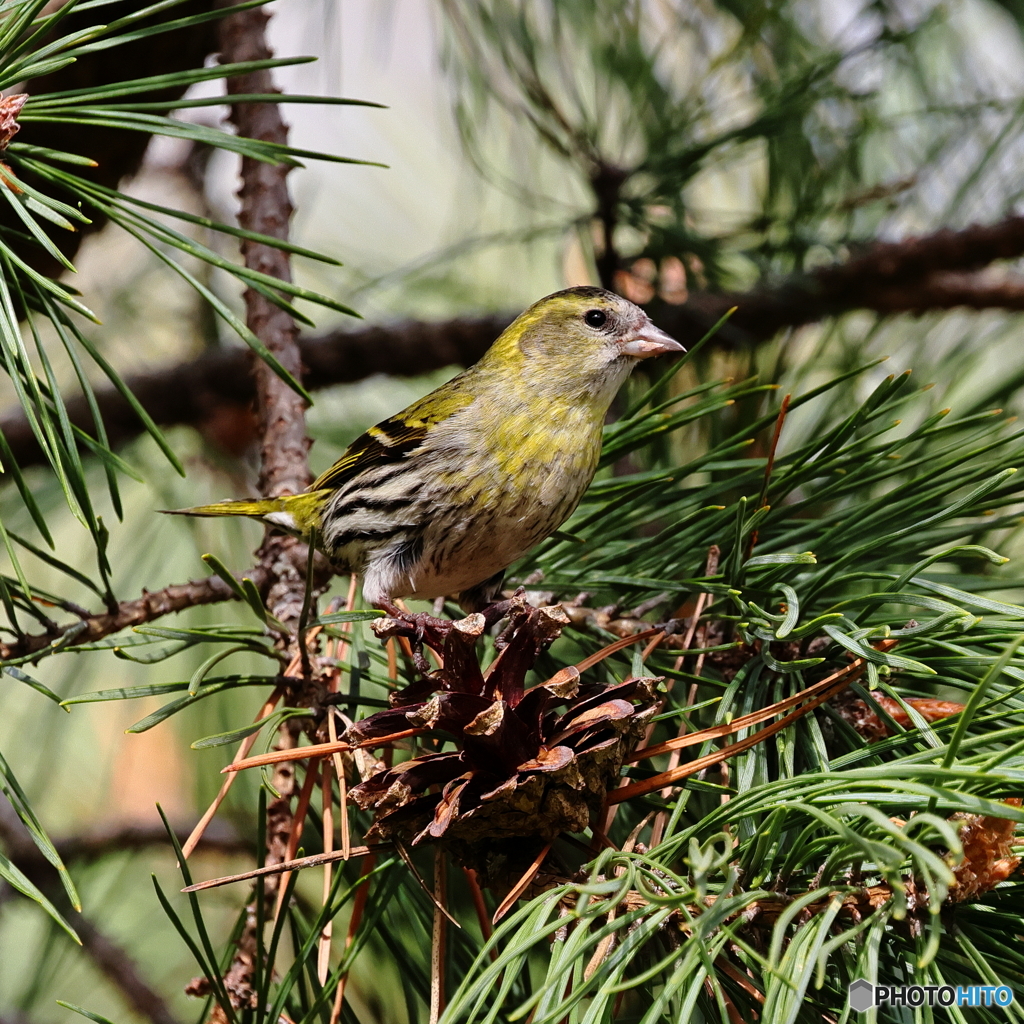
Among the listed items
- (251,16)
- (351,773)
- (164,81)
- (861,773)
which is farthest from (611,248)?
(861,773)

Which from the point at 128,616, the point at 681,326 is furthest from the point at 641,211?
the point at 128,616

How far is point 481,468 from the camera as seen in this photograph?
1.37 meters

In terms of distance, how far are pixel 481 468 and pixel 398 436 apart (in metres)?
0.26

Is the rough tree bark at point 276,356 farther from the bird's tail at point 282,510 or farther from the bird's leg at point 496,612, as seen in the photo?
the bird's leg at point 496,612

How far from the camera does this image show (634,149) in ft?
7.26

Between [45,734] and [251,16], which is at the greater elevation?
[251,16]

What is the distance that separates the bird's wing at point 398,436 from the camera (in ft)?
5.05

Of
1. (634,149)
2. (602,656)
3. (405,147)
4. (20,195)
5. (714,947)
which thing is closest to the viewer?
(714,947)

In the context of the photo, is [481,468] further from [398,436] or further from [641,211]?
[641,211]

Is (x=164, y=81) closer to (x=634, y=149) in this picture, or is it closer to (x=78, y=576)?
(x=78, y=576)

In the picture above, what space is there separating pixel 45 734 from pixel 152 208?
1637 millimetres

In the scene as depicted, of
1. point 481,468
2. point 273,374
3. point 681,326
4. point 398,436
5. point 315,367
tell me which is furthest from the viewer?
point 315,367
